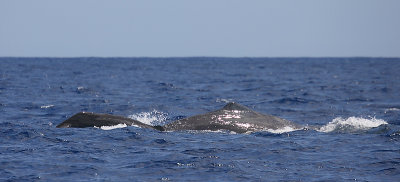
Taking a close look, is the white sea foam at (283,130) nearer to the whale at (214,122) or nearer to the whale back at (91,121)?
the whale at (214,122)

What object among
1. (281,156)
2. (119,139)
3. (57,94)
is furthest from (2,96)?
(281,156)

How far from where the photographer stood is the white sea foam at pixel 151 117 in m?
21.7

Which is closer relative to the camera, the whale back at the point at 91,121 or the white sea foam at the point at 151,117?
the whale back at the point at 91,121

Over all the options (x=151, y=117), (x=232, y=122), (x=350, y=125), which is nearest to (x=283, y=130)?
(x=232, y=122)

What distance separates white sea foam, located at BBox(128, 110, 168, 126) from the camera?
2166cm

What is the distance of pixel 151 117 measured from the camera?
22859 millimetres

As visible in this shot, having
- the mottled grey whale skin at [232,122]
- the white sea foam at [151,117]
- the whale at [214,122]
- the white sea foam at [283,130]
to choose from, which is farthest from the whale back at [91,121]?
the white sea foam at [151,117]

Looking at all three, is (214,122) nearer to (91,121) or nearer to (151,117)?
(91,121)

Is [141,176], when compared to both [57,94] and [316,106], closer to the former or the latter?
[316,106]

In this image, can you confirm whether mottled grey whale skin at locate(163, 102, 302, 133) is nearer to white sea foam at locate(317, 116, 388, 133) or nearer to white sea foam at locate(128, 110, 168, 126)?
white sea foam at locate(317, 116, 388, 133)

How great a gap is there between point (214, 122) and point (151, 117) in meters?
6.10

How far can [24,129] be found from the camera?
653 inches

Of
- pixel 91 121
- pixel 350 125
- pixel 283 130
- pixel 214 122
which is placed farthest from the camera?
pixel 350 125

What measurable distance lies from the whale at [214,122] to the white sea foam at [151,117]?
13.9 feet
